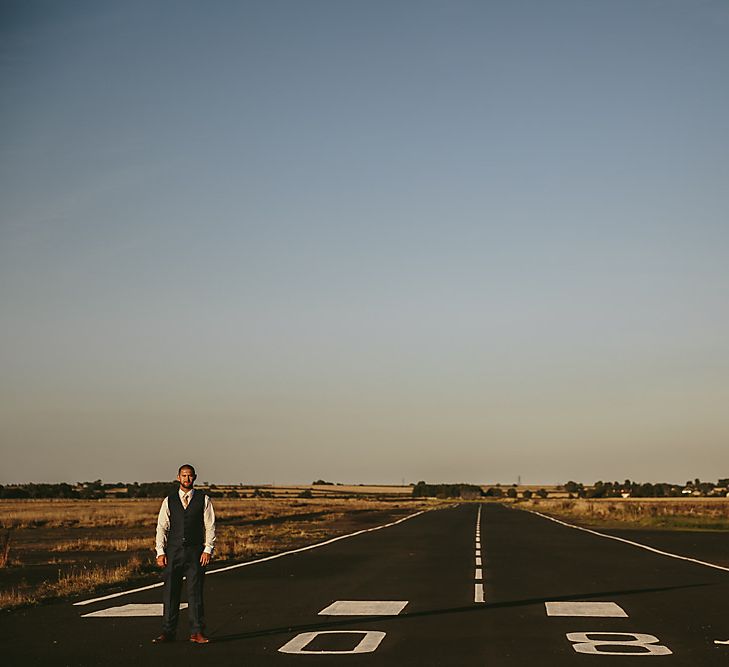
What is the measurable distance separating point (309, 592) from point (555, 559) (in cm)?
943

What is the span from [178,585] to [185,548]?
1.33 feet

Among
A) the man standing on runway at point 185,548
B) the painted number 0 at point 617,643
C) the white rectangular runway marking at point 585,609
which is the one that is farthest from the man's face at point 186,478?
the white rectangular runway marking at point 585,609

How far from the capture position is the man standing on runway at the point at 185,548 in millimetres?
10008

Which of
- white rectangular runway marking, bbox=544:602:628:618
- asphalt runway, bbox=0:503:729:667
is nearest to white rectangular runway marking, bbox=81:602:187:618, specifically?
asphalt runway, bbox=0:503:729:667

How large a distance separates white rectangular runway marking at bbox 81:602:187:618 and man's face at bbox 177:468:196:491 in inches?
114

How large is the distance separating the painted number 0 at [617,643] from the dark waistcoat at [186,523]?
4131 millimetres

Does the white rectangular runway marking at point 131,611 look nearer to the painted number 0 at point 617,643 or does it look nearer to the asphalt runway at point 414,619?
the asphalt runway at point 414,619

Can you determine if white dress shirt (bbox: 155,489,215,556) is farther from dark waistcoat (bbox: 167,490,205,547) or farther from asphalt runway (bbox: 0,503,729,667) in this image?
asphalt runway (bbox: 0,503,729,667)

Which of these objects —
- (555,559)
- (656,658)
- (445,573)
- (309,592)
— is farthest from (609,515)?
(656,658)

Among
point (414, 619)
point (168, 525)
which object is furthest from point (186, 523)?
point (414, 619)

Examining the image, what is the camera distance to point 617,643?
10.2 m

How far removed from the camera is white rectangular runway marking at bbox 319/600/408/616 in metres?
12.6

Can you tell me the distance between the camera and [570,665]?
28.9 ft

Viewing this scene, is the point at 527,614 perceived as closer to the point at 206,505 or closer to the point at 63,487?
the point at 206,505
